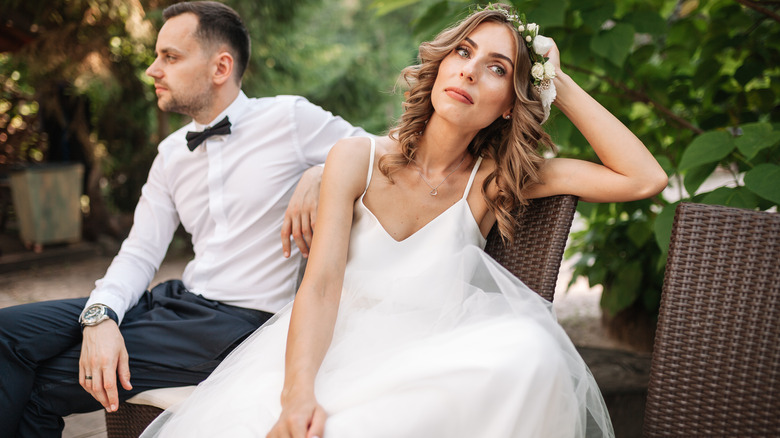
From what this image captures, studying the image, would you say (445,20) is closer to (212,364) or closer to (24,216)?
(212,364)

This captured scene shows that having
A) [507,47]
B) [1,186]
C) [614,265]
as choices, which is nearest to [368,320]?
[507,47]

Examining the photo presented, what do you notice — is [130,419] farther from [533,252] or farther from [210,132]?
[533,252]

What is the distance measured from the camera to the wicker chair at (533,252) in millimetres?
1727

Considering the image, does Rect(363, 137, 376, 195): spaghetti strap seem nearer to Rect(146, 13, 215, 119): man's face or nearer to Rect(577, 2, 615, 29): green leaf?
Rect(146, 13, 215, 119): man's face

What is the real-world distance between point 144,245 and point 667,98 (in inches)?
101

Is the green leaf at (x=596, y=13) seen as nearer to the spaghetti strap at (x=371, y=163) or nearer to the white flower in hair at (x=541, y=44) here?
the white flower in hair at (x=541, y=44)

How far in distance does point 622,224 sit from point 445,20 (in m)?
1.73

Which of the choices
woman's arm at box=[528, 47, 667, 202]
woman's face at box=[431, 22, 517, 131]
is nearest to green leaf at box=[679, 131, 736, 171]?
woman's arm at box=[528, 47, 667, 202]

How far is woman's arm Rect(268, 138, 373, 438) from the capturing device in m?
1.43

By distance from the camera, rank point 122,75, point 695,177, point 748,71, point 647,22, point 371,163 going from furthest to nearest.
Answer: point 122,75
point 748,71
point 647,22
point 695,177
point 371,163

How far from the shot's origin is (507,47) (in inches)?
70.1

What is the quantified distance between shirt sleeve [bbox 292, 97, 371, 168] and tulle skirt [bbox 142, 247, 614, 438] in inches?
27.9

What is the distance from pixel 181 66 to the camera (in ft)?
7.55

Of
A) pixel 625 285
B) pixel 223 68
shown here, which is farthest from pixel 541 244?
pixel 625 285
